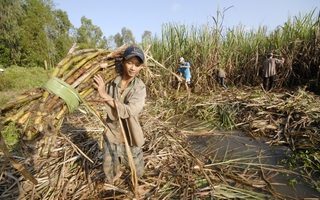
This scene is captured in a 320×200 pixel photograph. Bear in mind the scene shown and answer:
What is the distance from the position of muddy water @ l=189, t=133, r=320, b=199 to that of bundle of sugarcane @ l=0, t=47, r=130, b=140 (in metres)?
1.91

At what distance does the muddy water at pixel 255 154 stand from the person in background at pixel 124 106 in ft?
4.06

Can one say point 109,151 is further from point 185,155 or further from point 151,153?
point 185,155

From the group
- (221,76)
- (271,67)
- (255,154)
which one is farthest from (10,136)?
(271,67)

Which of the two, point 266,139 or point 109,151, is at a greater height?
point 109,151

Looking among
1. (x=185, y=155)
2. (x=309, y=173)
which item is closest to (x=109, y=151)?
(x=185, y=155)

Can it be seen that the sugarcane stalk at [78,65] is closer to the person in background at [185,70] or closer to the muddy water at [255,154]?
the muddy water at [255,154]

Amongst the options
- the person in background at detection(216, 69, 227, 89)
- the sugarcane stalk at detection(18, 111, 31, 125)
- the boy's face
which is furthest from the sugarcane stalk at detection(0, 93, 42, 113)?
the person in background at detection(216, 69, 227, 89)

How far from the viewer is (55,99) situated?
44.0 inches

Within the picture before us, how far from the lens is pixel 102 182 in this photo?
1896 millimetres

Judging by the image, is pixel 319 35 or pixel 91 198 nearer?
pixel 91 198

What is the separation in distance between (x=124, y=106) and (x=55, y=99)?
0.46 meters

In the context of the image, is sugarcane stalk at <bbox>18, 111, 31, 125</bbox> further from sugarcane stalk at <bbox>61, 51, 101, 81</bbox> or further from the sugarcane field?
sugarcane stalk at <bbox>61, 51, 101, 81</bbox>

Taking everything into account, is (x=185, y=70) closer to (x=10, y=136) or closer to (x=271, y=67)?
(x=271, y=67)

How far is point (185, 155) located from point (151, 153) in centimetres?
49
